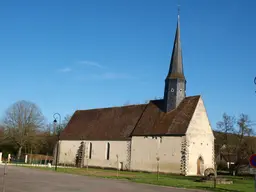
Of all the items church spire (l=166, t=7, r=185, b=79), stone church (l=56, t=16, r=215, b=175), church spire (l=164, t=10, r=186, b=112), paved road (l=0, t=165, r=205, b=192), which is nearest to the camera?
paved road (l=0, t=165, r=205, b=192)

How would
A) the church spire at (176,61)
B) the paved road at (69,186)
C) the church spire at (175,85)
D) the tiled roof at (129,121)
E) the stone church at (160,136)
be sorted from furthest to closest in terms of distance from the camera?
the church spire at (176,61), the church spire at (175,85), the tiled roof at (129,121), the stone church at (160,136), the paved road at (69,186)

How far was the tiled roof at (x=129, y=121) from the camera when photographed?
3444cm

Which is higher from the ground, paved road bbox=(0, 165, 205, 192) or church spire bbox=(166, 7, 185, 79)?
church spire bbox=(166, 7, 185, 79)

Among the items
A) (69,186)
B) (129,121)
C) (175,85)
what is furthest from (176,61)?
(69,186)

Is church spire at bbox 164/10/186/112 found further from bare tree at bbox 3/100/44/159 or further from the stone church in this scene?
bare tree at bbox 3/100/44/159

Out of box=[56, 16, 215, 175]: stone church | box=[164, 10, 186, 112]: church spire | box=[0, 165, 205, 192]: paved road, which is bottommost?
box=[0, 165, 205, 192]: paved road

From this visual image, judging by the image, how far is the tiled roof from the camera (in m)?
34.4

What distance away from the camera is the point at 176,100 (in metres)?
35.9

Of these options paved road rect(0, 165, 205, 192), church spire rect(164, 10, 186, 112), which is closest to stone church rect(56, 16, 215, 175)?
church spire rect(164, 10, 186, 112)

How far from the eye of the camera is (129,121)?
3988 centimetres

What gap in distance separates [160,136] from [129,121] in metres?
6.33

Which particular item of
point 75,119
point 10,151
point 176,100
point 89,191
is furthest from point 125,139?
point 10,151

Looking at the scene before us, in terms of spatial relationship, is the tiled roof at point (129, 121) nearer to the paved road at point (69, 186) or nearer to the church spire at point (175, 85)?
the church spire at point (175, 85)

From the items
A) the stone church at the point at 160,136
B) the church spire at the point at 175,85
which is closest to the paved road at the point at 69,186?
the stone church at the point at 160,136
